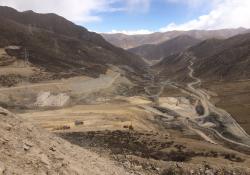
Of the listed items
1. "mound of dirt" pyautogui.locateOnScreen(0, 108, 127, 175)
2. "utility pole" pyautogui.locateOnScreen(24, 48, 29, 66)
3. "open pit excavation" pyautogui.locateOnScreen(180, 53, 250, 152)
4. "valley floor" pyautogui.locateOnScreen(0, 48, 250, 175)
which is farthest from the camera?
"utility pole" pyautogui.locateOnScreen(24, 48, 29, 66)

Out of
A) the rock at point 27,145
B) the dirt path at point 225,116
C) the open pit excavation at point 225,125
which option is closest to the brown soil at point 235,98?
the dirt path at point 225,116

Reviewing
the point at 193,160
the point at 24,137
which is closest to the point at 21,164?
the point at 24,137

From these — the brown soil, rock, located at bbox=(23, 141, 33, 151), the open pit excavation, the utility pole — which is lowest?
the open pit excavation

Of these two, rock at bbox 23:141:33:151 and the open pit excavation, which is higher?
rock at bbox 23:141:33:151

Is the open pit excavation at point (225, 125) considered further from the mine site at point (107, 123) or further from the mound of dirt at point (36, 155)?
the mound of dirt at point (36, 155)

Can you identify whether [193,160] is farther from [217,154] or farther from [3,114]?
[3,114]

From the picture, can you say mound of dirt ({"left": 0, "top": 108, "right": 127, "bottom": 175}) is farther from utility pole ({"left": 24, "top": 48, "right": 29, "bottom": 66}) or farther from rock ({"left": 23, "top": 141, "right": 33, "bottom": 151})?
utility pole ({"left": 24, "top": 48, "right": 29, "bottom": 66})

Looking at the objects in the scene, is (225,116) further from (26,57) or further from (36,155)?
(36,155)

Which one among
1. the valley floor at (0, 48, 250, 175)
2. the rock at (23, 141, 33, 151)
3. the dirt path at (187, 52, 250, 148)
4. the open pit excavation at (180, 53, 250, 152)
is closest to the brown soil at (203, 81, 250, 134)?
the dirt path at (187, 52, 250, 148)

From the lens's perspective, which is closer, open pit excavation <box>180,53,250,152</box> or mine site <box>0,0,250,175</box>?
mine site <box>0,0,250,175</box>
